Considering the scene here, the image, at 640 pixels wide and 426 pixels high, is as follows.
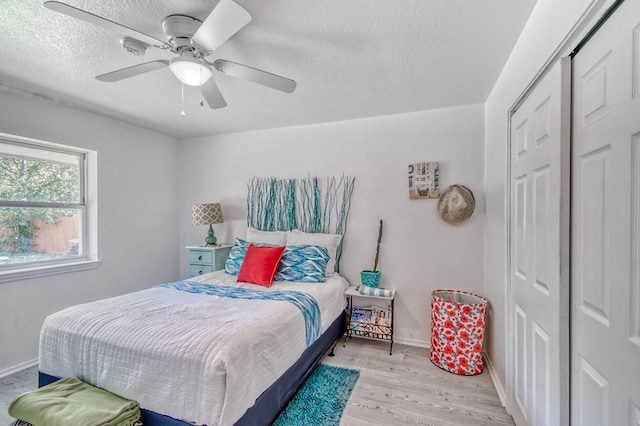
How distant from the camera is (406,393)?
201cm

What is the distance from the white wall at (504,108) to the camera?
112 cm

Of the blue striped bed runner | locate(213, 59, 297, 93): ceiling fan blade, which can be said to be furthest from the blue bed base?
locate(213, 59, 297, 93): ceiling fan blade

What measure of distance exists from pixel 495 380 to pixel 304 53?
2.81 m

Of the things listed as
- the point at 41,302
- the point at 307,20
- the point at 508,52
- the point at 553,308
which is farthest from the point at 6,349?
the point at 508,52

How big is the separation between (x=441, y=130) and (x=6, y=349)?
14.3 ft

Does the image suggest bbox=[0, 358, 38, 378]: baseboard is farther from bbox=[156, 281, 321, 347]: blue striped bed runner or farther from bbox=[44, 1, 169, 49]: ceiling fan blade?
bbox=[44, 1, 169, 49]: ceiling fan blade

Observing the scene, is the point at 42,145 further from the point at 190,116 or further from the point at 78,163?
the point at 190,116

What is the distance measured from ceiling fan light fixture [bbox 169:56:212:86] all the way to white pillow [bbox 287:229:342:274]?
176 cm

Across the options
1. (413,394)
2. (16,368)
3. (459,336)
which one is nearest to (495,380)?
(459,336)

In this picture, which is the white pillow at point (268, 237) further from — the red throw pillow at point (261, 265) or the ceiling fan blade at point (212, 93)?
the ceiling fan blade at point (212, 93)

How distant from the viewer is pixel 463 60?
6.28 feet

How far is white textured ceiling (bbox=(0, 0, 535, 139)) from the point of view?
1.44 meters

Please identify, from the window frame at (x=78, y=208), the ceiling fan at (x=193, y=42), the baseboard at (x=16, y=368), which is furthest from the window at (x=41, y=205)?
the ceiling fan at (x=193, y=42)

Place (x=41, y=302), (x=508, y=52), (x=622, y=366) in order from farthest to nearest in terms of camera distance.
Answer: (x=41, y=302), (x=508, y=52), (x=622, y=366)
